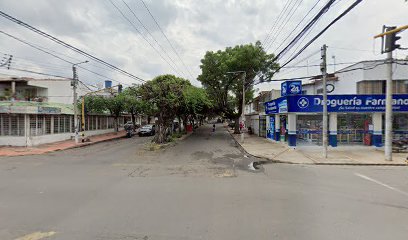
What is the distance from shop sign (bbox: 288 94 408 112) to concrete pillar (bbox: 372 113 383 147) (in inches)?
20.7

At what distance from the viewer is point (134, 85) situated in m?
22.5

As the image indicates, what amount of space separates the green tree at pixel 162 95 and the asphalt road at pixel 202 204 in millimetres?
10060

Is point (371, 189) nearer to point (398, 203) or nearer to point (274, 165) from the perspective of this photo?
point (398, 203)

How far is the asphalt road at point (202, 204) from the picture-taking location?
15.6 feet

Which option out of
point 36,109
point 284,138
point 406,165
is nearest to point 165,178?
point 406,165

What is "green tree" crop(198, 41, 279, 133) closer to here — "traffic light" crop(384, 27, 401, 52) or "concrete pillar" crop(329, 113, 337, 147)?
"concrete pillar" crop(329, 113, 337, 147)

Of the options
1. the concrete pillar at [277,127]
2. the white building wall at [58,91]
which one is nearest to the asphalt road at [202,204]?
the concrete pillar at [277,127]

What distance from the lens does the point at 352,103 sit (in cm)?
1791

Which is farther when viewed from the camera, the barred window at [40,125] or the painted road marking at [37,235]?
the barred window at [40,125]

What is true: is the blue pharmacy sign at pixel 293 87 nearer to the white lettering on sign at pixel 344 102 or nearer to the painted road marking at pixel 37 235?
the white lettering on sign at pixel 344 102

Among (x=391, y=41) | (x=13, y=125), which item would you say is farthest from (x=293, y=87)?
(x=13, y=125)

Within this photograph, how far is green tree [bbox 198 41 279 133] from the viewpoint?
2744 cm

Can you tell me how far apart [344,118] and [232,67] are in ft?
42.7

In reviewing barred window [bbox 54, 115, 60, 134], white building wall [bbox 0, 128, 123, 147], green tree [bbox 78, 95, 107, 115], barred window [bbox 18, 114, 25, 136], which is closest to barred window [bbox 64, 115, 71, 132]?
barred window [bbox 54, 115, 60, 134]
